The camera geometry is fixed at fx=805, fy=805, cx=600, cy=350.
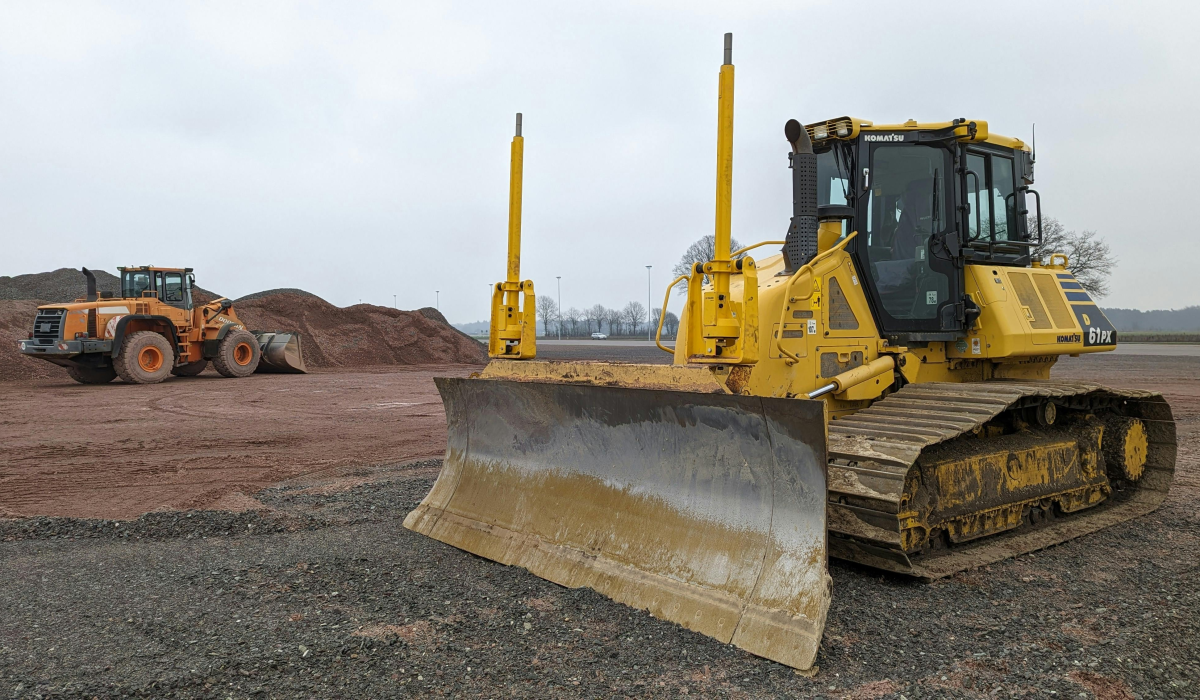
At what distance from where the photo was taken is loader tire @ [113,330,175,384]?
60.0 ft

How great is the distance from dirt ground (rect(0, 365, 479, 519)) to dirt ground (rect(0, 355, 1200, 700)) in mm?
367

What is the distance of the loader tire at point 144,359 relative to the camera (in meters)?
18.3

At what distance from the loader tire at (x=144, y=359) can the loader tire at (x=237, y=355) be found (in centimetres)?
131

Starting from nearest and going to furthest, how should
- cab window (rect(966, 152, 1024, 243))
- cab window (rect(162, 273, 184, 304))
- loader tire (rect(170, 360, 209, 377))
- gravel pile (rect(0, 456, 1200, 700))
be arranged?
1. gravel pile (rect(0, 456, 1200, 700))
2. cab window (rect(966, 152, 1024, 243))
3. cab window (rect(162, 273, 184, 304))
4. loader tire (rect(170, 360, 209, 377))

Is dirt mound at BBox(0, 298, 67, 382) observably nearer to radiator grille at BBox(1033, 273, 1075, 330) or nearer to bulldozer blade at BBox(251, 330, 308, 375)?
bulldozer blade at BBox(251, 330, 308, 375)

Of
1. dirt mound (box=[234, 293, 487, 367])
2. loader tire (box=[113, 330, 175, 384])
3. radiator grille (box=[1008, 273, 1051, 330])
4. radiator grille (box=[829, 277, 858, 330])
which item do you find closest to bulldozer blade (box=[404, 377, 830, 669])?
radiator grille (box=[829, 277, 858, 330])

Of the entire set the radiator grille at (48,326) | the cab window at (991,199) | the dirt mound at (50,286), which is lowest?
the radiator grille at (48,326)

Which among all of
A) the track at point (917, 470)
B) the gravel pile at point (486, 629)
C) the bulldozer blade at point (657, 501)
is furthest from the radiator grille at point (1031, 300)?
the bulldozer blade at point (657, 501)

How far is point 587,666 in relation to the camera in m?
3.40

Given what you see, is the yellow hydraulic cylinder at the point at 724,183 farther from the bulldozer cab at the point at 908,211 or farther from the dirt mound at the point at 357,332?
the dirt mound at the point at 357,332

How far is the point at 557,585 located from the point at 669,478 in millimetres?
872

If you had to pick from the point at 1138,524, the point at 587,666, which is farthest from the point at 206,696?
the point at 1138,524

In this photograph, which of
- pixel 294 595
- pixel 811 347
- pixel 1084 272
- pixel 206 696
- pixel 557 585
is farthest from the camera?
pixel 1084 272

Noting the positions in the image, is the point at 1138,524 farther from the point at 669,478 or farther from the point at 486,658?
the point at 486,658
